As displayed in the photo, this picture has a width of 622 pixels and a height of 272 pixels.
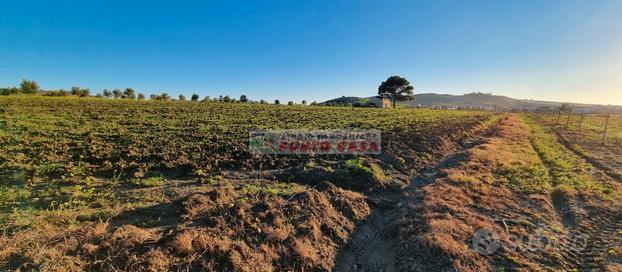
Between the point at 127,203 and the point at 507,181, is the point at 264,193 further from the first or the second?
the point at 507,181

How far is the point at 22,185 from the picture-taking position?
668 cm

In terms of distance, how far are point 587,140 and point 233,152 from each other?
77.2 feet

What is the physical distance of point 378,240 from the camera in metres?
5.59

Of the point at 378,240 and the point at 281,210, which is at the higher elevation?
the point at 281,210

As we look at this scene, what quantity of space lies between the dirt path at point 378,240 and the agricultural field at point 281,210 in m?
0.03

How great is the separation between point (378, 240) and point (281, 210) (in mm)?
2034

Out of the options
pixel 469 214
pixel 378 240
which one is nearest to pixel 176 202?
pixel 378 240

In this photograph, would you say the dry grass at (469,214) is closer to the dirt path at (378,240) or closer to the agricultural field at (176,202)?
→ the dirt path at (378,240)

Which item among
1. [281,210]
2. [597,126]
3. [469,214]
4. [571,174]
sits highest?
[281,210]

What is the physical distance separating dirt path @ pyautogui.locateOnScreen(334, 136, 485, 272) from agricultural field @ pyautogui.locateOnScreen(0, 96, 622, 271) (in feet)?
0.11

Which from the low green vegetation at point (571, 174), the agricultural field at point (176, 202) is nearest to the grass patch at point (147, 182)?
the agricultural field at point (176, 202)

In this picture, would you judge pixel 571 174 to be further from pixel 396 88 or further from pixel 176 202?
pixel 396 88

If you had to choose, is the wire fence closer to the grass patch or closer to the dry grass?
the dry grass

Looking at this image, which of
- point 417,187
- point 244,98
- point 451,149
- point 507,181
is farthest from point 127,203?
point 244,98
